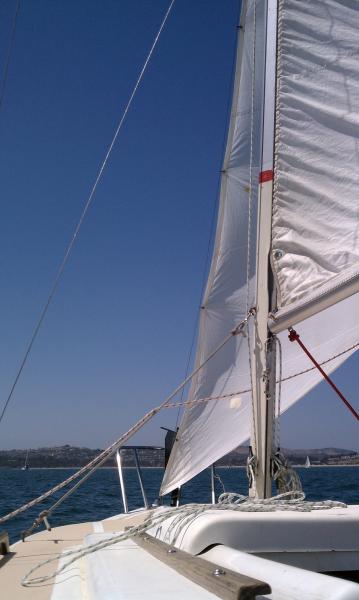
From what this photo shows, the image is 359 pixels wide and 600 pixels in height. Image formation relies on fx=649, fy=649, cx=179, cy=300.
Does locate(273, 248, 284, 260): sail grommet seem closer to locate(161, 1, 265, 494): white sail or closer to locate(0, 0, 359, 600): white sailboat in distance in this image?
locate(0, 0, 359, 600): white sailboat in distance

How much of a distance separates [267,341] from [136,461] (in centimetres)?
414

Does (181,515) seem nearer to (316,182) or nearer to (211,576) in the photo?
(211,576)

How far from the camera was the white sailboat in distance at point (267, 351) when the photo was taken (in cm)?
224

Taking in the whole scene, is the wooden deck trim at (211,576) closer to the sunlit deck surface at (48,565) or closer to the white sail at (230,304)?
the sunlit deck surface at (48,565)

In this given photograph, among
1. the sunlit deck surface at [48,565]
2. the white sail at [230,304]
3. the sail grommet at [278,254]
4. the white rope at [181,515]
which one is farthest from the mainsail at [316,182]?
the sunlit deck surface at [48,565]

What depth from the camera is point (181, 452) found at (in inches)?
239

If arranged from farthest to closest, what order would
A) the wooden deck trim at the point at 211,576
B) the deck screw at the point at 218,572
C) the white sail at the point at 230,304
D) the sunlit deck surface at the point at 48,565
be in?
the white sail at the point at 230,304, the sunlit deck surface at the point at 48,565, the deck screw at the point at 218,572, the wooden deck trim at the point at 211,576

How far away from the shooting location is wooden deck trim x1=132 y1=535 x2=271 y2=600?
1.64 meters

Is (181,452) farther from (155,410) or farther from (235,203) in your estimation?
(235,203)

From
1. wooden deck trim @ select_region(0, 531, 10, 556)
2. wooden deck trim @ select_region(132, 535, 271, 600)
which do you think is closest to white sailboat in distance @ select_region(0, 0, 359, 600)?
wooden deck trim @ select_region(132, 535, 271, 600)

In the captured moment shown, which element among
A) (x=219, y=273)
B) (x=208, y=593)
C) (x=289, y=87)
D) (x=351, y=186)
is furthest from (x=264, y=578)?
(x=219, y=273)

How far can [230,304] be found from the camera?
647 centimetres

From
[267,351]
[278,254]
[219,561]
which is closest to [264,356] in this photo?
[267,351]

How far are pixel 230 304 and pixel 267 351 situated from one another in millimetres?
2469
